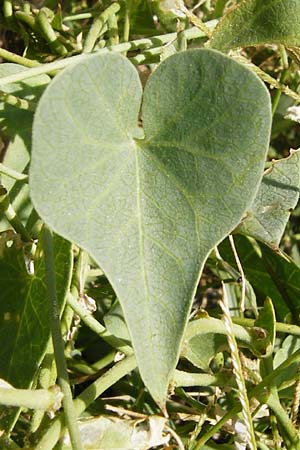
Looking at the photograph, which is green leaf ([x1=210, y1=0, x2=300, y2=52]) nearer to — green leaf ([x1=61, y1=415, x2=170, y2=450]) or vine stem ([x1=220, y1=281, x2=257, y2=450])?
vine stem ([x1=220, y1=281, x2=257, y2=450])

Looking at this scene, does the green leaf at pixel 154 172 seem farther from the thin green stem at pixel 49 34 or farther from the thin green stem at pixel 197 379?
the thin green stem at pixel 49 34

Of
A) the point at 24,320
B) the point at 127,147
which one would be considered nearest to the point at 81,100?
the point at 127,147

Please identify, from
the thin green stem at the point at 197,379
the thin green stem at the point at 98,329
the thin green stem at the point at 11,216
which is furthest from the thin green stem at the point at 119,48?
the thin green stem at the point at 197,379

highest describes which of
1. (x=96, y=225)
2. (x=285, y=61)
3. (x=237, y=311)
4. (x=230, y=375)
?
(x=96, y=225)

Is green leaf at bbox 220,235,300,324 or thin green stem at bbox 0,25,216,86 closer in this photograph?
thin green stem at bbox 0,25,216,86

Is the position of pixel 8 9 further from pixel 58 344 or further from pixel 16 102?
pixel 58 344

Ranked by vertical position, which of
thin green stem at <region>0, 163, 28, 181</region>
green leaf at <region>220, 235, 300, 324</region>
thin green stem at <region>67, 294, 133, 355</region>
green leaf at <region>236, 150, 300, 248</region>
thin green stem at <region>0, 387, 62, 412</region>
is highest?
thin green stem at <region>0, 163, 28, 181</region>

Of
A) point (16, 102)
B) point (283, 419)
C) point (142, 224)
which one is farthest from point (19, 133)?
point (283, 419)

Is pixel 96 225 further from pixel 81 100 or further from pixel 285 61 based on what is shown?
pixel 285 61

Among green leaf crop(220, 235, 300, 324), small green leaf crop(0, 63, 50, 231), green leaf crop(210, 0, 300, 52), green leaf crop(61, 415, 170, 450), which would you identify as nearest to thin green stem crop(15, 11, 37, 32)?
small green leaf crop(0, 63, 50, 231)
